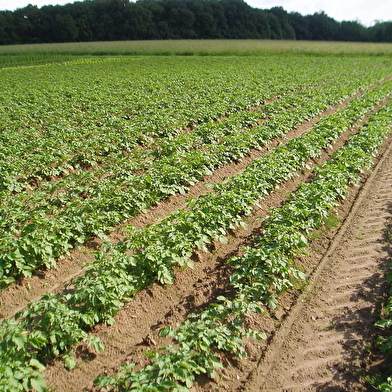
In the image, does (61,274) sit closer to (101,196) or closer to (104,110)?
(101,196)

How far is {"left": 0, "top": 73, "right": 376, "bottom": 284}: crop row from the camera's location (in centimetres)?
540

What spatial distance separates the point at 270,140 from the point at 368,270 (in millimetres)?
6927

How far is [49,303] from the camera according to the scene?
3.90 meters

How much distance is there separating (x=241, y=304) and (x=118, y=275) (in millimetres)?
1768

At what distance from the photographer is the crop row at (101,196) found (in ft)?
17.7

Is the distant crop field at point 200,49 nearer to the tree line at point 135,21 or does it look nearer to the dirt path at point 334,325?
the tree line at point 135,21

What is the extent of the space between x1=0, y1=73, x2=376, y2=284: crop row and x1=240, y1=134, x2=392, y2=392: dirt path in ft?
12.0

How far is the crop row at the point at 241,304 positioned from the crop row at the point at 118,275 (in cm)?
70

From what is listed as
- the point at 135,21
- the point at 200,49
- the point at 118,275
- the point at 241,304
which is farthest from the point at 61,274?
the point at 135,21

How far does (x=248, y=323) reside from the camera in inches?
180

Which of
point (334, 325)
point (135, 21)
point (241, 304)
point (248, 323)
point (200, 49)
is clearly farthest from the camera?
point (135, 21)

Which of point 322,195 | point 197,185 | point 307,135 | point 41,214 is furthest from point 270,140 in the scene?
point 41,214

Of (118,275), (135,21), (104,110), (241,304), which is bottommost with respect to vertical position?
(241,304)

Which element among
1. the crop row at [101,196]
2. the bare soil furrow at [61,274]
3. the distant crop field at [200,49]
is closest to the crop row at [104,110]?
the crop row at [101,196]
